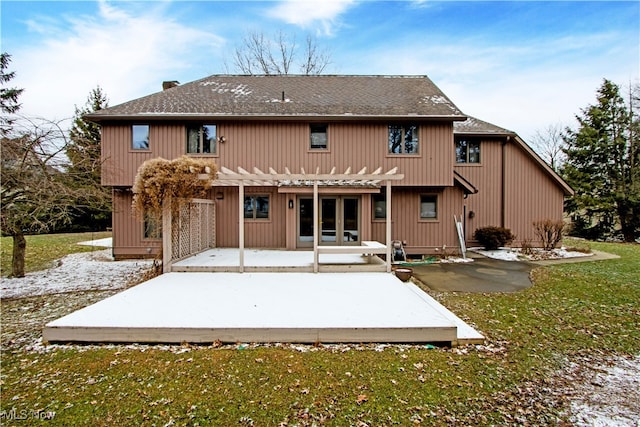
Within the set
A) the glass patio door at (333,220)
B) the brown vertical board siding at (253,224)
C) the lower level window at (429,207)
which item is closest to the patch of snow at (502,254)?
the lower level window at (429,207)

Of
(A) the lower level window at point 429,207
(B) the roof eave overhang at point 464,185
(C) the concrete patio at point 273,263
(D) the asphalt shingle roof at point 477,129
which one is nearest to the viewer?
(C) the concrete patio at point 273,263

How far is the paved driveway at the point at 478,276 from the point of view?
7418 mm

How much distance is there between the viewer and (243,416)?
2744 millimetres

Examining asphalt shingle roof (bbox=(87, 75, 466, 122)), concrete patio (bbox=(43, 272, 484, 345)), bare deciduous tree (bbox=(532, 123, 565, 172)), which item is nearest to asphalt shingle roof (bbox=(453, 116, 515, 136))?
asphalt shingle roof (bbox=(87, 75, 466, 122))

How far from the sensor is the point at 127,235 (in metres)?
11.3

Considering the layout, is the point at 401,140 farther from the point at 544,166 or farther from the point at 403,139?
the point at 544,166

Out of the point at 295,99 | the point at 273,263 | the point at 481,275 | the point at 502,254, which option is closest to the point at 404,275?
the point at 481,275

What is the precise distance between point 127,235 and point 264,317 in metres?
9.14

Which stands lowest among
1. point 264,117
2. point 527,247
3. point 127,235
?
point 527,247

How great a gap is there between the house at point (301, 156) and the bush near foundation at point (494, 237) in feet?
4.61

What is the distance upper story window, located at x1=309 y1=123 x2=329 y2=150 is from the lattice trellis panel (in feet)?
13.7

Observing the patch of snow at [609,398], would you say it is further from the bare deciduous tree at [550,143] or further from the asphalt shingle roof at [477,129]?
the bare deciduous tree at [550,143]

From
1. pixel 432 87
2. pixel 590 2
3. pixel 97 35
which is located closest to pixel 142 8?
pixel 97 35

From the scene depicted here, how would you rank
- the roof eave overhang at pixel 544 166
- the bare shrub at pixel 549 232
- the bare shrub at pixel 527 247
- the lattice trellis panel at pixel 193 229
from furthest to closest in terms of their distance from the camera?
the roof eave overhang at pixel 544 166, the bare shrub at pixel 549 232, the bare shrub at pixel 527 247, the lattice trellis panel at pixel 193 229
